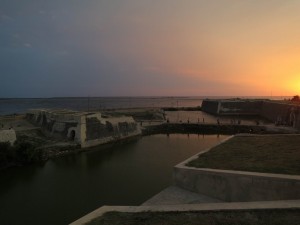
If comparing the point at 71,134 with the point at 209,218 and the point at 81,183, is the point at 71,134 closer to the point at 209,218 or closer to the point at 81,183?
the point at 81,183

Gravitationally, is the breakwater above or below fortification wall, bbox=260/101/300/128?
below

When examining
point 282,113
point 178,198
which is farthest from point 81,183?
point 282,113

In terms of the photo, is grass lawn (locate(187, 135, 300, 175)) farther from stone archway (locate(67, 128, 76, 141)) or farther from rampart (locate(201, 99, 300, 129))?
rampart (locate(201, 99, 300, 129))

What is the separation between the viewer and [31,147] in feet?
62.1

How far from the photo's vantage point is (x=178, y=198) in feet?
31.1

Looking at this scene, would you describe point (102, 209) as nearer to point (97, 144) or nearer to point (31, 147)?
point (31, 147)

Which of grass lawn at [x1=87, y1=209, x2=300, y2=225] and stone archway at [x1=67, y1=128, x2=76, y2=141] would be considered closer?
grass lawn at [x1=87, y1=209, x2=300, y2=225]

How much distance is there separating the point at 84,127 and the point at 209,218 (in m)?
20.0

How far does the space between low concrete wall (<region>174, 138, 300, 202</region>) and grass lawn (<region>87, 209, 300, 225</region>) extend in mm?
1899

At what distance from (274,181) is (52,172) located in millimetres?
12696

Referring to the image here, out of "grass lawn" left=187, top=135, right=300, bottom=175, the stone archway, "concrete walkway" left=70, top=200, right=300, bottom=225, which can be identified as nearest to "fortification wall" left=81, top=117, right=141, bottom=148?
the stone archway

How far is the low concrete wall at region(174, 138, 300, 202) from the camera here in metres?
7.55

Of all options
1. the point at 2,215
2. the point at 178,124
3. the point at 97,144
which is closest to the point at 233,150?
the point at 2,215

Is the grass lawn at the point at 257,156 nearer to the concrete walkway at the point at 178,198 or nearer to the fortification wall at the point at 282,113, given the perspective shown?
the concrete walkway at the point at 178,198
